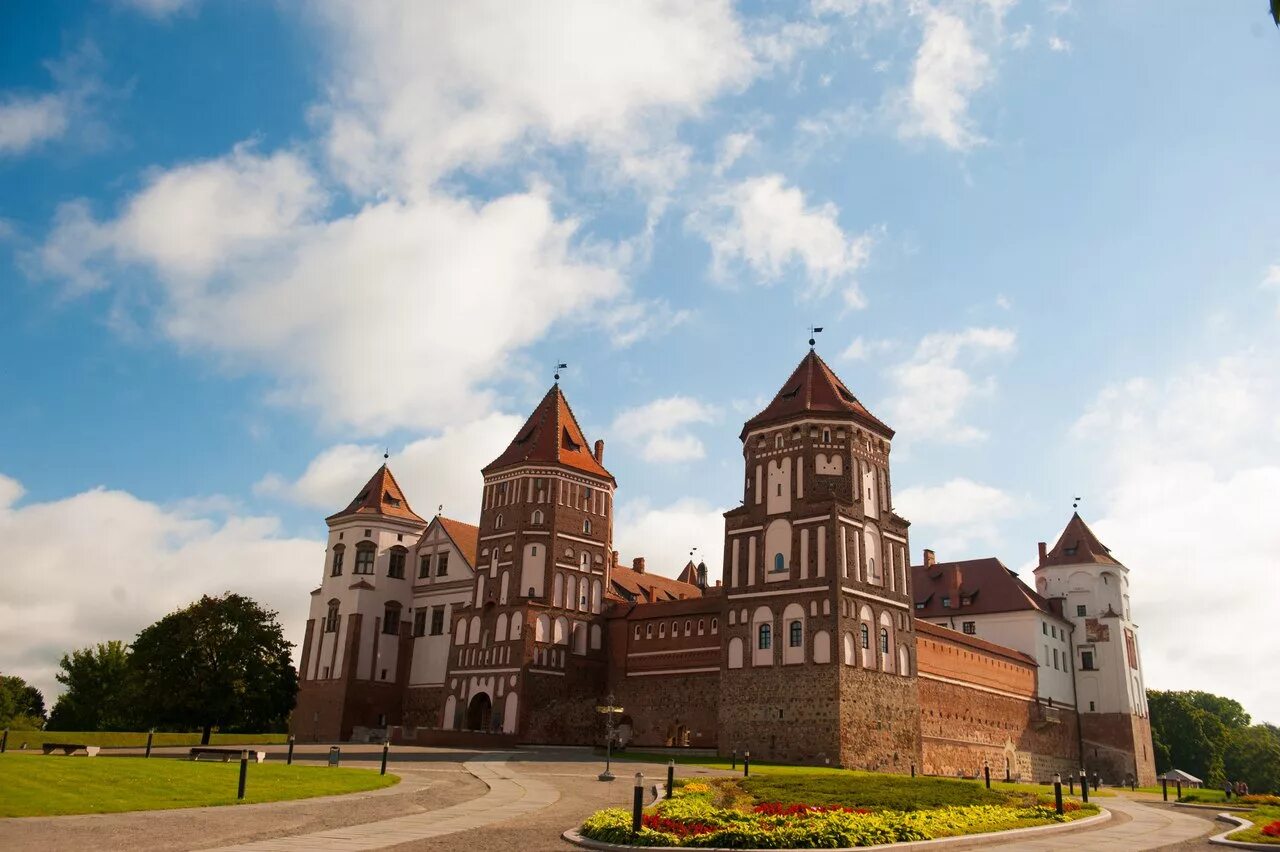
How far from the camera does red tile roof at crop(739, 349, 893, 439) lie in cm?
5303

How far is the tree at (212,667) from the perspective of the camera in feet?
171

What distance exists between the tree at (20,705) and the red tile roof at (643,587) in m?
49.9

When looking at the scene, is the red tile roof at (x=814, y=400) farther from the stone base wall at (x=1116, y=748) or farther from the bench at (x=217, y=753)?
the stone base wall at (x=1116, y=748)

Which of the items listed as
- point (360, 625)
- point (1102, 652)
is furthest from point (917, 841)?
point (1102, 652)

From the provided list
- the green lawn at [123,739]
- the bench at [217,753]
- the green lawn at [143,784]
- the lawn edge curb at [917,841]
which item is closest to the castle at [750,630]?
A: the green lawn at [123,739]

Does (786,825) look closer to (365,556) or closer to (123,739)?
(123,739)

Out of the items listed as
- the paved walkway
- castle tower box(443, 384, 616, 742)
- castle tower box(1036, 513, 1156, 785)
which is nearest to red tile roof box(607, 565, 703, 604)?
castle tower box(443, 384, 616, 742)

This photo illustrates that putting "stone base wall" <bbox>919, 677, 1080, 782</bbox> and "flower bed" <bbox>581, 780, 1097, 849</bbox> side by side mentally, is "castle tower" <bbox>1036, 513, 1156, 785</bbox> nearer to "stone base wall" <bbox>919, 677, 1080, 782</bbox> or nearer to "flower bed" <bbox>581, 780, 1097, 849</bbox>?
"stone base wall" <bbox>919, 677, 1080, 782</bbox>

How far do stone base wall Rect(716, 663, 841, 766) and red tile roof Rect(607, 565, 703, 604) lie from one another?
1477 centimetres

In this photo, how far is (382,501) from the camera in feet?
233

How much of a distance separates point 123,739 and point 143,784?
39.0 m

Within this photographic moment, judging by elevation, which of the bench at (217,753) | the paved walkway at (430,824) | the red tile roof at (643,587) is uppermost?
the red tile roof at (643,587)

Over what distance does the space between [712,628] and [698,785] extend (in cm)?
2764

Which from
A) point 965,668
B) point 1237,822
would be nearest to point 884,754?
point 965,668
